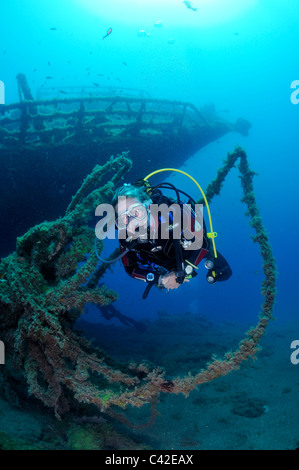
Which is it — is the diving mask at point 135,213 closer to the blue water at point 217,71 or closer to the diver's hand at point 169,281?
the diver's hand at point 169,281

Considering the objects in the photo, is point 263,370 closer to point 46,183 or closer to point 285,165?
point 46,183

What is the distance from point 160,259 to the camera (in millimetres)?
3578

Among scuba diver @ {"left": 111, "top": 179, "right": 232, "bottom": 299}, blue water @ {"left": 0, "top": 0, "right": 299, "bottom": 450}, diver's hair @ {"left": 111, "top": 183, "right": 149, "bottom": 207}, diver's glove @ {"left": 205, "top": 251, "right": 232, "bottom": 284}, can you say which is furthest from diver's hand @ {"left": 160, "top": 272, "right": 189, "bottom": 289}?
blue water @ {"left": 0, "top": 0, "right": 299, "bottom": 450}

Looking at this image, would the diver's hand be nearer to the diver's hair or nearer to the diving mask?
the diving mask

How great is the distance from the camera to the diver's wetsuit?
341 centimetres

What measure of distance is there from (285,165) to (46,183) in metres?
137

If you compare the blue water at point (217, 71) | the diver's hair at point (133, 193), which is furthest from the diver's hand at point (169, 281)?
the blue water at point (217, 71)

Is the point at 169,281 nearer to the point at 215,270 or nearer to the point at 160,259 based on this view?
the point at 160,259

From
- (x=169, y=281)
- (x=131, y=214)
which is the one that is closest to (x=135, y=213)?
(x=131, y=214)

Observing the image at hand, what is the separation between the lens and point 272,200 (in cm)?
12238

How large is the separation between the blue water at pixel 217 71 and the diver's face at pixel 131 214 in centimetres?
6450

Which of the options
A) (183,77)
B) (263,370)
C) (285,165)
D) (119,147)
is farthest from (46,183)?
(285,165)

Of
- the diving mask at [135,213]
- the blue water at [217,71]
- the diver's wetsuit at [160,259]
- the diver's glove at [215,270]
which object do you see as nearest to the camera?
the diving mask at [135,213]

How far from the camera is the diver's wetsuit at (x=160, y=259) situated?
3408mm
